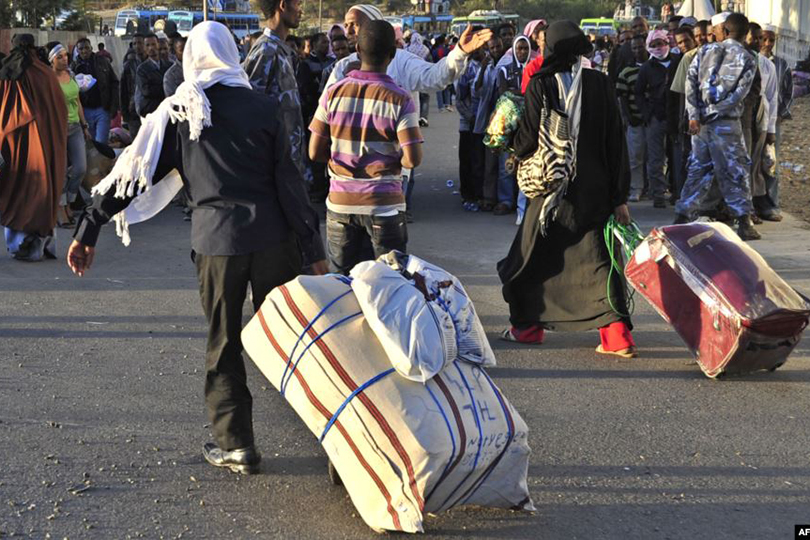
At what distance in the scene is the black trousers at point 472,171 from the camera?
13.0m

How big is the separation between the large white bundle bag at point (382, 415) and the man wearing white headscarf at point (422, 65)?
222 cm

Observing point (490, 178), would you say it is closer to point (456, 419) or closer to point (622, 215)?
point (622, 215)

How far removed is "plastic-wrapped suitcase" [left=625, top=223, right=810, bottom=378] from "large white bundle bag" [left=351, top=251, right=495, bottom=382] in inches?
85.2

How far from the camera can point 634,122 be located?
12984 mm

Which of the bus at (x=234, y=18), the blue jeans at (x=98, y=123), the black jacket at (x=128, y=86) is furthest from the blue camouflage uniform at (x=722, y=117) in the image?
the bus at (x=234, y=18)

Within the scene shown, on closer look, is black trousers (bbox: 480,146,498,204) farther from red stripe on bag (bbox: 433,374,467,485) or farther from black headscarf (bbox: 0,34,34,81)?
red stripe on bag (bbox: 433,374,467,485)

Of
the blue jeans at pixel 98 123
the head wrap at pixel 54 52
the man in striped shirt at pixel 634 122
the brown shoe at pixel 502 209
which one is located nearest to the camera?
the head wrap at pixel 54 52

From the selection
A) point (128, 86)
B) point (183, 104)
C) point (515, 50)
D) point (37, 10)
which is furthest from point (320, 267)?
point (37, 10)

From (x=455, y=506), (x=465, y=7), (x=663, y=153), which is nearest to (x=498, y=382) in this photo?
(x=455, y=506)

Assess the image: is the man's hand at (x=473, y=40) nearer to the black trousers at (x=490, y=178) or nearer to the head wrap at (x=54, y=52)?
the black trousers at (x=490, y=178)

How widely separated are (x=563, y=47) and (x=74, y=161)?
21.2 ft

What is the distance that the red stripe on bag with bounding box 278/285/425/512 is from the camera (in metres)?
4.21

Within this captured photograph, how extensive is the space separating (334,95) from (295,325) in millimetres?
1964

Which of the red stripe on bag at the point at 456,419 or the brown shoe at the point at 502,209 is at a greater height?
the red stripe on bag at the point at 456,419
